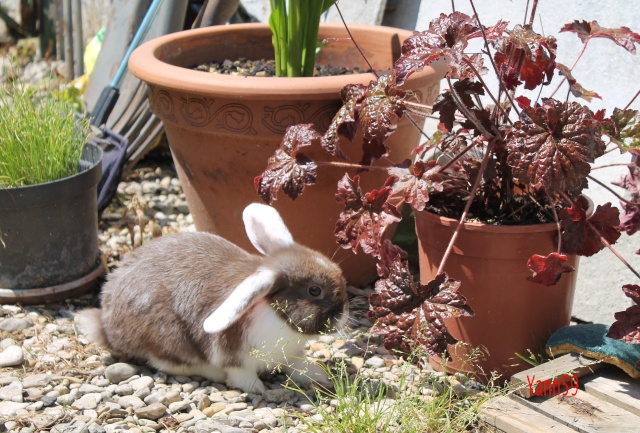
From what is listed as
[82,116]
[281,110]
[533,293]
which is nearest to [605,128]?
[533,293]

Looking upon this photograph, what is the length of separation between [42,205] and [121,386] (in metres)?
0.94

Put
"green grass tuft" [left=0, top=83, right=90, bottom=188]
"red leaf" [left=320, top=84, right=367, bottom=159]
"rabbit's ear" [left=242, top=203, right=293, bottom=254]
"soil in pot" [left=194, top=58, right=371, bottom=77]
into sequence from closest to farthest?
"red leaf" [left=320, top=84, right=367, bottom=159] < "rabbit's ear" [left=242, top=203, right=293, bottom=254] < "green grass tuft" [left=0, top=83, right=90, bottom=188] < "soil in pot" [left=194, top=58, right=371, bottom=77]

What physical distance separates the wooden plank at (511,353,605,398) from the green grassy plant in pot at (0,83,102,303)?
1984mm

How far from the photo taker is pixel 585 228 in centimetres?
263

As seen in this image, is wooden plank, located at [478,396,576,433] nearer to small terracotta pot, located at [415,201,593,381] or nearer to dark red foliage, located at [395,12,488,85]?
small terracotta pot, located at [415,201,593,381]

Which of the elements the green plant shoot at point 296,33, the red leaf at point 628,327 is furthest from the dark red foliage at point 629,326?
the green plant shoot at point 296,33

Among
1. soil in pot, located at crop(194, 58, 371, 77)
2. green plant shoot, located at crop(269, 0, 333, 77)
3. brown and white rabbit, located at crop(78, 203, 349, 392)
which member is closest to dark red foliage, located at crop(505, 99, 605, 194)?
brown and white rabbit, located at crop(78, 203, 349, 392)

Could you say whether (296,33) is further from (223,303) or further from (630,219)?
(630,219)

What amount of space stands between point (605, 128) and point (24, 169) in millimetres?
2364

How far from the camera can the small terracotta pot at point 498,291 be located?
2703mm

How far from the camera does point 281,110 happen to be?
3223 millimetres

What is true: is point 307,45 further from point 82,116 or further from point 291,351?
point 291,351

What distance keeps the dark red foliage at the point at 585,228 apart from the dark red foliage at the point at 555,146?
212 mm

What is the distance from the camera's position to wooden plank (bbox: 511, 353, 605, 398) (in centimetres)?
262
